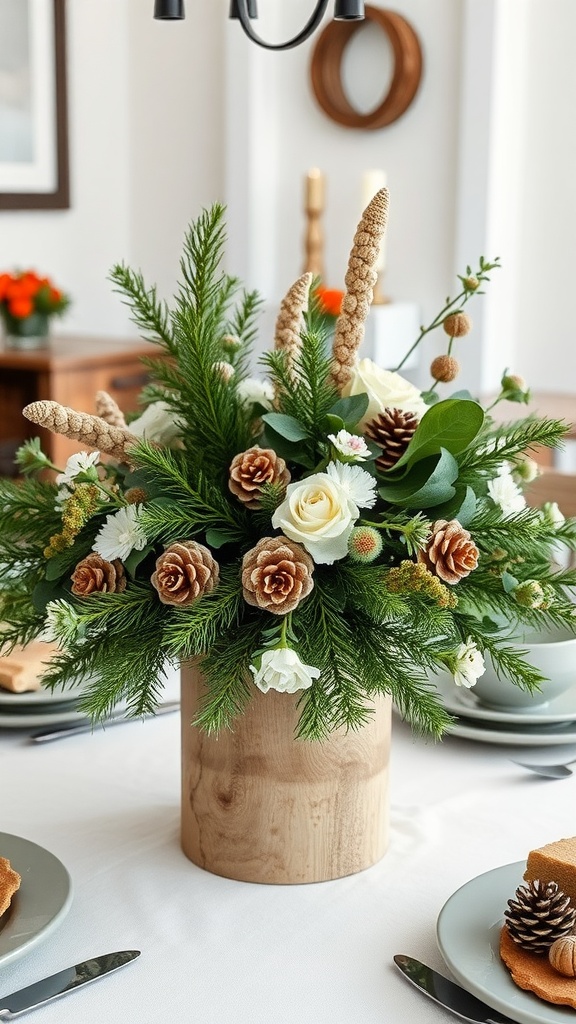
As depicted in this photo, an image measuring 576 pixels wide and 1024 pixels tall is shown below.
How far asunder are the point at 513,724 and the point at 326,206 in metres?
2.72

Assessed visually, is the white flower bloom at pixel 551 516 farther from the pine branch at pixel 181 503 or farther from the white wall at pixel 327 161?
the white wall at pixel 327 161

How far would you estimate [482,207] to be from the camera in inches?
124

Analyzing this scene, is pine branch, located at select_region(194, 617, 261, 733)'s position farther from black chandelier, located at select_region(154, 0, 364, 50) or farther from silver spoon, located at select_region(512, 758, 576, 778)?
black chandelier, located at select_region(154, 0, 364, 50)

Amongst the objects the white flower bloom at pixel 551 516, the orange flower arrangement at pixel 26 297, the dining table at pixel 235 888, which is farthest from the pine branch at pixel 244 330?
the orange flower arrangement at pixel 26 297

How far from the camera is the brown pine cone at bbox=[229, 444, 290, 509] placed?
75 centimetres

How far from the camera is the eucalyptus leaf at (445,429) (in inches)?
29.6

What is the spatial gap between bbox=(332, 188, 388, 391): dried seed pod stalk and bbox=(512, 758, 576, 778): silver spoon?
40 centimetres

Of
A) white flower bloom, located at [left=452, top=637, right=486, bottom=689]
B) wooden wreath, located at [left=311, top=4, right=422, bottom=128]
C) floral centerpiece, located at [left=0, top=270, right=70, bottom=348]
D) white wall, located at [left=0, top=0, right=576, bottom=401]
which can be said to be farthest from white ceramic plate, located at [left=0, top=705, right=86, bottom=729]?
wooden wreath, located at [left=311, top=4, right=422, bottom=128]

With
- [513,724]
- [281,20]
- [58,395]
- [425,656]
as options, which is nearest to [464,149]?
[281,20]

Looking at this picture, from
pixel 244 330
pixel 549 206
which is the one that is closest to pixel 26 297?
pixel 549 206

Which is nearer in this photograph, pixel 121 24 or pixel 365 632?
pixel 365 632

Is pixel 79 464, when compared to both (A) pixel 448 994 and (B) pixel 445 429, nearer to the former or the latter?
(B) pixel 445 429

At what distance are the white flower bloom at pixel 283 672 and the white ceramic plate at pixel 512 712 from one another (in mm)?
388

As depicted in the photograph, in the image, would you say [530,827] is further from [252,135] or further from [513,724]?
[252,135]
